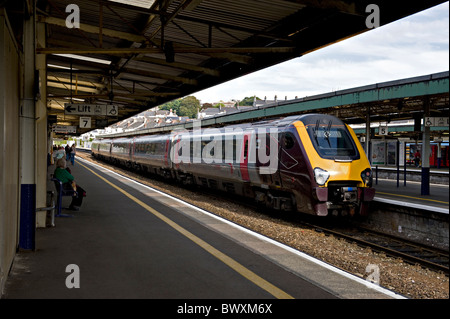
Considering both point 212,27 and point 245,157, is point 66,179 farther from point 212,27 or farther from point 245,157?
point 245,157

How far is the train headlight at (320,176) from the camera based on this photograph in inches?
384

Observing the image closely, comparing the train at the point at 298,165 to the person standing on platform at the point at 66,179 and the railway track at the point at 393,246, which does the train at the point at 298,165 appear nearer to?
the railway track at the point at 393,246

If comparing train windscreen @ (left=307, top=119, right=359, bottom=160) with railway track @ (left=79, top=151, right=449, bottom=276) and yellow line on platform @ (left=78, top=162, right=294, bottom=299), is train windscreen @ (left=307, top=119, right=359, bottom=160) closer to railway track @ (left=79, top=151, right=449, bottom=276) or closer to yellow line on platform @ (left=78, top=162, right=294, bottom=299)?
railway track @ (left=79, top=151, right=449, bottom=276)

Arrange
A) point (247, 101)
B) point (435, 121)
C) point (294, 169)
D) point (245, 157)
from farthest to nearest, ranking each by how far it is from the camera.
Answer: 1. point (247, 101)
2. point (435, 121)
3. point (245, 157)
4. point (294, 169)

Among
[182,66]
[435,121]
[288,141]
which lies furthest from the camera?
[435,121]

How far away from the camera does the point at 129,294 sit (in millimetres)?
4570

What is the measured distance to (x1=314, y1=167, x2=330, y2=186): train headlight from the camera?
9758 mm

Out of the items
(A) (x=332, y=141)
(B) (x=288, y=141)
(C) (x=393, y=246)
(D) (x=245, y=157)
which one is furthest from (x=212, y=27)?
(C) (x=393, y=246)

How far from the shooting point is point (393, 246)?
30.3ft

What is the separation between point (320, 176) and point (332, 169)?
0.43 meters

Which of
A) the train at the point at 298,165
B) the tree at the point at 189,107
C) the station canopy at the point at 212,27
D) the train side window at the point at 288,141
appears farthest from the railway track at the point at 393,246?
the tree at the point at 189,107

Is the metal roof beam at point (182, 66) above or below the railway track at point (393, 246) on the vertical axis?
above

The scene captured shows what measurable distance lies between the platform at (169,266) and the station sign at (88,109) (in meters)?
6.80

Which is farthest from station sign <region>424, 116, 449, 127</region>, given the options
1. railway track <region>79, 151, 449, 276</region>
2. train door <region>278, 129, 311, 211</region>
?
train door <region>278, 129, 311, 211</region>
